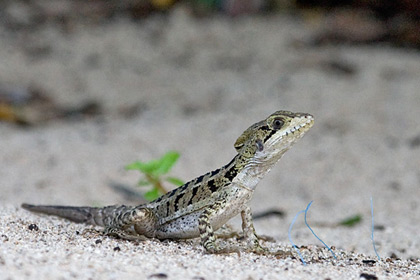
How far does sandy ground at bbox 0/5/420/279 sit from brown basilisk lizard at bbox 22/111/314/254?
183mm

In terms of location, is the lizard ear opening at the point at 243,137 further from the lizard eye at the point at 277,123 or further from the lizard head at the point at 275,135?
the lizard eye at the point at 277,123

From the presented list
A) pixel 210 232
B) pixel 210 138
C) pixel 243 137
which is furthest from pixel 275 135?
pixel 210 138

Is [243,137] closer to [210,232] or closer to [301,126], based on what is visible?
[301,126]

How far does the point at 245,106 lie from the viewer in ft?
34.7

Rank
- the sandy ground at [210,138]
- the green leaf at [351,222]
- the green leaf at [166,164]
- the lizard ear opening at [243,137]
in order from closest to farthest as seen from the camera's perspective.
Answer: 1. the sandy ground at [210,138]
2. the lizard ear opening at [243,137]
3. the green leaf at [166,164]
4. the green leaf at [351,222]

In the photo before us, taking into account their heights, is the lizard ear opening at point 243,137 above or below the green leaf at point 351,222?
below

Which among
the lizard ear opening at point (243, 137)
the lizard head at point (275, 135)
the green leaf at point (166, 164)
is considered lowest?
the lizard head at point (275, 135)

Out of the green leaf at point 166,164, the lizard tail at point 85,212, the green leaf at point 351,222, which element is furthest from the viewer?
the green leaf at point 351,222

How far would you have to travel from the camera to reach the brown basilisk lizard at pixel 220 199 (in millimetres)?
4383

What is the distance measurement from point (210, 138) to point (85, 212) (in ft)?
14.7

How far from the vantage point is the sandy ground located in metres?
3.99

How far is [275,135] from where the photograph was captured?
173 inches

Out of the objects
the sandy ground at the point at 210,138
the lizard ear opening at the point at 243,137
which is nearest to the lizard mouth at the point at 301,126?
the lizard ear opening at the point at 243,137

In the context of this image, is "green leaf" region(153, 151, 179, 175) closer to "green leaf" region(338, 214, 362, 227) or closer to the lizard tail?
the lizard tail
